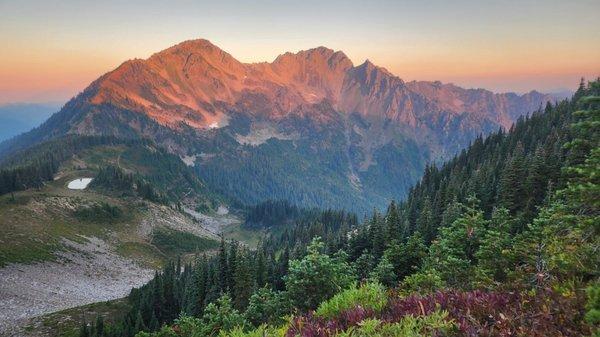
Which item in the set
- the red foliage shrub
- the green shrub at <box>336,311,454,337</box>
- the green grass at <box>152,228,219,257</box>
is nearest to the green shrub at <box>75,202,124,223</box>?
the green grass at <box>152,228,219,257</box>

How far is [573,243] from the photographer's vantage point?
39.1 feet

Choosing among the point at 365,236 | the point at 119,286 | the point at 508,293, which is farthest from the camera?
the point at 119,286

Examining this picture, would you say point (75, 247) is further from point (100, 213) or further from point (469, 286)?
point (469, 286)

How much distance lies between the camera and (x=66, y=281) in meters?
107

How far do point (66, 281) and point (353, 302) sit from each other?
12101 centimetres

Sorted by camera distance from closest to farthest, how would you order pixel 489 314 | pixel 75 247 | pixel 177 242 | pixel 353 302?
pixel 489 314, pixel 353 302, pixel 75 247, pixel 177 242

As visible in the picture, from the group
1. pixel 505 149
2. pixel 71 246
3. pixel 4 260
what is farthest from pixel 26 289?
pixel 505 149

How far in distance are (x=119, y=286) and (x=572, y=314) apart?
432 feet

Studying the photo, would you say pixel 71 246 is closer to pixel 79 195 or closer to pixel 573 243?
pixel 79 195

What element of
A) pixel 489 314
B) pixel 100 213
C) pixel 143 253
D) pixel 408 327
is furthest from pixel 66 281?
pixel 489 314

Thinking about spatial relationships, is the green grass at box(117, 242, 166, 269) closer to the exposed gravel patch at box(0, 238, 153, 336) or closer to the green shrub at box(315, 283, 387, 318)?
the exposed gravel patch at box(0, 238, 153, 336)

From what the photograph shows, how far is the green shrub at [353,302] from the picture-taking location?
9.23 meters

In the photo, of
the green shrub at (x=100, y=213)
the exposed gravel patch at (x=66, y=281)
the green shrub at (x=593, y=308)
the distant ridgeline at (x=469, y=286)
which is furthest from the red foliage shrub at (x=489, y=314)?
the green shrub at (x=100, y=213)

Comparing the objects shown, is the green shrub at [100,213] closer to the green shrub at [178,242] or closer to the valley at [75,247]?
the valley at [75,247]
